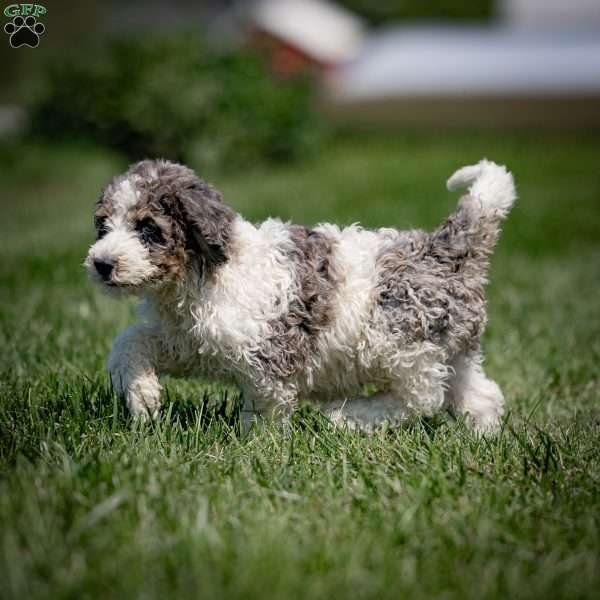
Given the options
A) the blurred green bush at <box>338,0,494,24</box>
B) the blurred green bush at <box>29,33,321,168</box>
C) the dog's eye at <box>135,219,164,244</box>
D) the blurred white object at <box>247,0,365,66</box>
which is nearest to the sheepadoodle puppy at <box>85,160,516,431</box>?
the dog's eye at <box>135,219,164,244</box>

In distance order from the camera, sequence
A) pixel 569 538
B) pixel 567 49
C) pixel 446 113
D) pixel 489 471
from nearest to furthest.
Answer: pixel 569 538, pixel 489 471, pixel 446 113, pixel 567 49

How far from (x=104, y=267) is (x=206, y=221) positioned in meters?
0.52

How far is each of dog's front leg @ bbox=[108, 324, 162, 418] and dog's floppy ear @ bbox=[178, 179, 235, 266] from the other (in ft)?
1.73

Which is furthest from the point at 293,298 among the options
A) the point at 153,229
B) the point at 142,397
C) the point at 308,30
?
the point at 308,30

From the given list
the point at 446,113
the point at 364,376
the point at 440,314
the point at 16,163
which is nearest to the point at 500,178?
the point at 440,314

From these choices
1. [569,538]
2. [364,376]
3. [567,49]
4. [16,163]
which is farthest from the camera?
[567,49]

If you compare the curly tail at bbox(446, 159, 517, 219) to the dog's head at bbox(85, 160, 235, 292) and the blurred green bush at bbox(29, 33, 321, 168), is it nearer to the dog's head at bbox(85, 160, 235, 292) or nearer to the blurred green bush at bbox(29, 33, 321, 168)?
the dog's head at bbox(85, 160, 235, 292)

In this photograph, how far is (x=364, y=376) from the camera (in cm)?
434

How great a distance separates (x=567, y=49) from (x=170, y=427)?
88.4 ft

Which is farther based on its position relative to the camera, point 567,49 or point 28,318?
point 567,49

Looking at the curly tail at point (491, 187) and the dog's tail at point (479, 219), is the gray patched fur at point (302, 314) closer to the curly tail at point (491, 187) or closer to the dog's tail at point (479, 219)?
the dog's tail at point (479, 219)

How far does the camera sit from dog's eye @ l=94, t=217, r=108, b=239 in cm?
396

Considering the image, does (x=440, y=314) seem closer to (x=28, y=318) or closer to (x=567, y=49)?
(x=28, y=318)

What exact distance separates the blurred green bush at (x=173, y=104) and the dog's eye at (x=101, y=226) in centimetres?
1157
